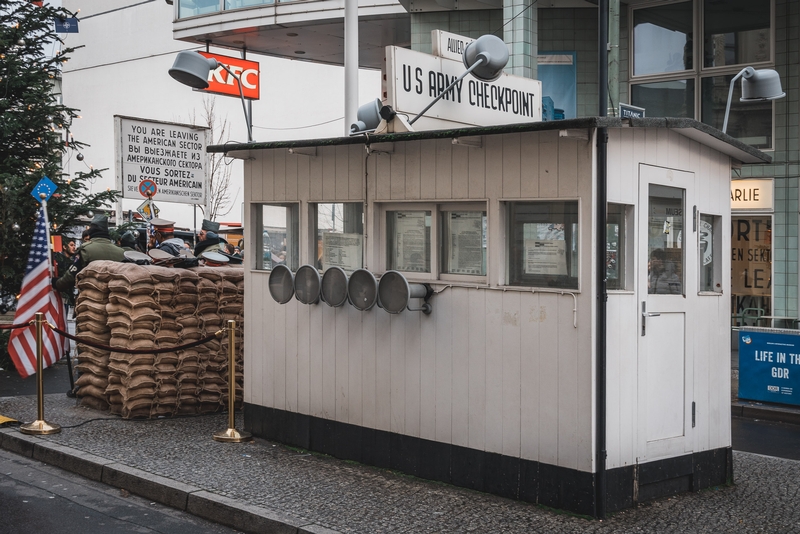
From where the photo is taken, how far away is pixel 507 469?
22.7ft

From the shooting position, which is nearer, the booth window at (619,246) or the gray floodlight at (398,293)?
the booth window at (619,246)

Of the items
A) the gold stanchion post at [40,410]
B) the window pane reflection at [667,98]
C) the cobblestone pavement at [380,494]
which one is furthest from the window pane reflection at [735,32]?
the gold stanchion post at [40,410]

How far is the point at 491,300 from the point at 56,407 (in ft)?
20.8

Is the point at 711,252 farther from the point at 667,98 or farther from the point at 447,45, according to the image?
the point at 667,98

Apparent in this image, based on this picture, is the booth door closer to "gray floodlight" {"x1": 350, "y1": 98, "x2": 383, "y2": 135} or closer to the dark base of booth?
the dark base of booth

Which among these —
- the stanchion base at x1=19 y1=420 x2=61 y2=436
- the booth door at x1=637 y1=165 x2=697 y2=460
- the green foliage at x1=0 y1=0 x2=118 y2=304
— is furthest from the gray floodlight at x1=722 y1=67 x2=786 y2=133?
the green foliage at x1=0 y1=0 x2=118 y2=304

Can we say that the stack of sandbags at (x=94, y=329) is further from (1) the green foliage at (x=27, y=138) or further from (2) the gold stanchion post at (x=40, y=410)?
(1) the green foliage at (x=27, y=138)

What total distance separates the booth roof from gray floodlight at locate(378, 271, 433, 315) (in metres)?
1.17

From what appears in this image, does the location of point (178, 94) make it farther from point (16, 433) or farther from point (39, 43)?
point (16, 433)

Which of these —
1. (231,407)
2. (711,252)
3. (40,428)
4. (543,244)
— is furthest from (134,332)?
(711,252)

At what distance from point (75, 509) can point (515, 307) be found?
3.82m

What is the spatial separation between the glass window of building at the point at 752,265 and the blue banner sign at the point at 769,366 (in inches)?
274

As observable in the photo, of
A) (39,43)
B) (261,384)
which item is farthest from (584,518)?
(39,43)

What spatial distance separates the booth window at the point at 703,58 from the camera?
1855 centimetres
